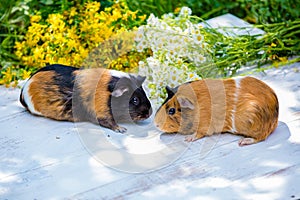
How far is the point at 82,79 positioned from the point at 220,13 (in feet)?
7.26

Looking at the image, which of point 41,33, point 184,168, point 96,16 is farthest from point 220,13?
point 184,168

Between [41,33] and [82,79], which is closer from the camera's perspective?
[82,79]

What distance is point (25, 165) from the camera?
2.98 meters

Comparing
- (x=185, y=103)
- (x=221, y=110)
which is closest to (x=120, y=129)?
(x=185, y=103)

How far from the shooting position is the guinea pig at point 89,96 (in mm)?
3246

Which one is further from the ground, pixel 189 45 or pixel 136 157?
pixel 189 45

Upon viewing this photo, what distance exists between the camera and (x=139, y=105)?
128 inches

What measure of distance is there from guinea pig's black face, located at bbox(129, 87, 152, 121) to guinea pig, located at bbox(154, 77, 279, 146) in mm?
122

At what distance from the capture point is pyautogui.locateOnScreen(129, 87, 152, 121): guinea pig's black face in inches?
128

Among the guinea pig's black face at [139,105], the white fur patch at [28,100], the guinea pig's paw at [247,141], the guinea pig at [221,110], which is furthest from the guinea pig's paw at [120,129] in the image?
the guinea pig's paw at [247,141]

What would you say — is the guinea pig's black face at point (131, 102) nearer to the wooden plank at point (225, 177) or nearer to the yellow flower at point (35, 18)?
the wooden plank at point (225, 177)

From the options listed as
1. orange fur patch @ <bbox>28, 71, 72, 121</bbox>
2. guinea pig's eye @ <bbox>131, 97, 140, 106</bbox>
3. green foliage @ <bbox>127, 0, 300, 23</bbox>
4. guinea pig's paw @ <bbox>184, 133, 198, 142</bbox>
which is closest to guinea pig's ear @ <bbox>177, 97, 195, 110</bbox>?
guinea pig's paw @ <bbox>184, 133, 198, 142</bbox>

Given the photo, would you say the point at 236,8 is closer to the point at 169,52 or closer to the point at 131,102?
the point at 169,52

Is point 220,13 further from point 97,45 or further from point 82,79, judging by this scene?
point 82,79
